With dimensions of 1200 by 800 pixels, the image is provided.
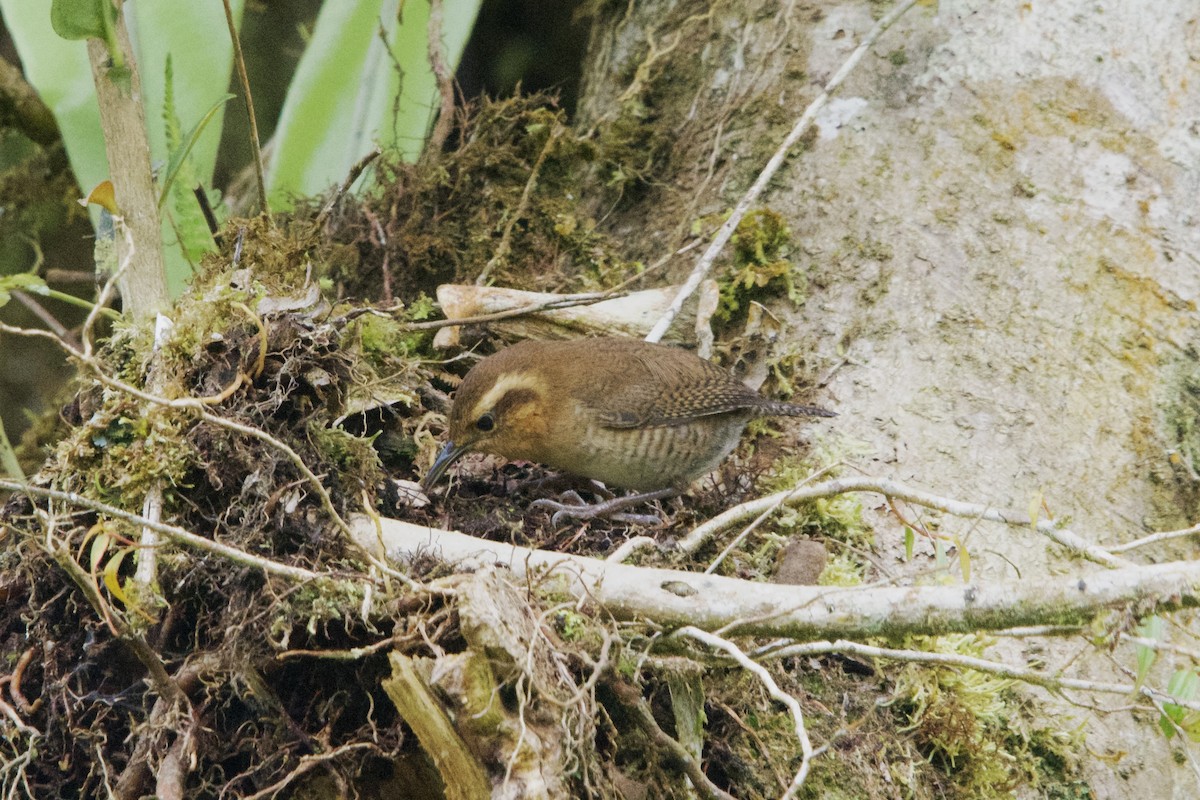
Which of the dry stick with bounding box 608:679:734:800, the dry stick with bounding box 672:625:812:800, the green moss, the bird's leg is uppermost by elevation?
the green moss

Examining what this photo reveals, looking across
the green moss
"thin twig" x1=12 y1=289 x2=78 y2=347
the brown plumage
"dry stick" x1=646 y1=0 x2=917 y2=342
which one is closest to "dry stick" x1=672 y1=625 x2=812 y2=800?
the brown plumage

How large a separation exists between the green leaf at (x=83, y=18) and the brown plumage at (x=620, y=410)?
143 cm

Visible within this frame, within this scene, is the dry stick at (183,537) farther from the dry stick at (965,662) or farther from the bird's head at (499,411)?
the dry stick at (965,662)

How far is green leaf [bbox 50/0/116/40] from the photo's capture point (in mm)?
3020

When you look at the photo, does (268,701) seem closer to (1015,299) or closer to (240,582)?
(240,582)

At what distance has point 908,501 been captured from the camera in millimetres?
2684

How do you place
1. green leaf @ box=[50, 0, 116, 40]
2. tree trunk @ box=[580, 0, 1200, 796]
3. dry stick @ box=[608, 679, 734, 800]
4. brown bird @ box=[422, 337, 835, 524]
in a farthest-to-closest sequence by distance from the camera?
tree trunk @ box=[580, 0, 1200, 796]
brown bird @ box=[422, 337, 835, 524]
green leaf @ box=[50, 0, 116, 40]
dry stick @ box=[608, 679, 734, 800]

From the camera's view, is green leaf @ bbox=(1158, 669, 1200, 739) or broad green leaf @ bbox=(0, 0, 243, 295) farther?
broad green leaf @ bbox=(0, 0, 243, 295)

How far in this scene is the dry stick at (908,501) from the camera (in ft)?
8.00

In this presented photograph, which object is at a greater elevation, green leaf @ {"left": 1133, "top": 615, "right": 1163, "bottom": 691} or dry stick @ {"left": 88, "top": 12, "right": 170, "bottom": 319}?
dry stick @ {"left": 88, "top": 12, "right": 170, "bottom": 319}

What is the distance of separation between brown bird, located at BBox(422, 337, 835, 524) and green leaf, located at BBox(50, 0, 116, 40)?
1433mm

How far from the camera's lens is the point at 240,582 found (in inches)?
97.9

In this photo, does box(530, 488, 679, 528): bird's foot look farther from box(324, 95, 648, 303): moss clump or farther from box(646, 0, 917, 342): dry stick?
box(324, 95, 648, 303): moss clump

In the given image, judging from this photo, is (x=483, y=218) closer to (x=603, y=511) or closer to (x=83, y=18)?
(x=603, y=511)
